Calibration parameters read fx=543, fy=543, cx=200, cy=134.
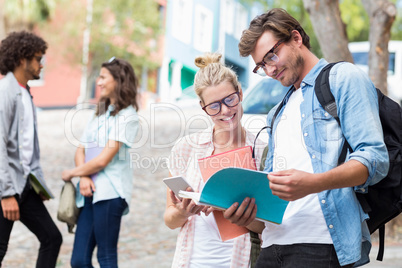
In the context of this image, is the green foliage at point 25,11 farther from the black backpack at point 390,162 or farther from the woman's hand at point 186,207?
the black backpack at point 390,162

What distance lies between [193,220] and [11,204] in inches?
72.2

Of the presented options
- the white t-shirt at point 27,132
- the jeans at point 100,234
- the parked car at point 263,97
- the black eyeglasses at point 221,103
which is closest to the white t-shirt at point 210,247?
the black eyeglasses at point 221,103

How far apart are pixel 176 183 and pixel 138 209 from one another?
282 inches

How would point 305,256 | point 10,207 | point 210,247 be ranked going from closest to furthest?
point 305,256, point 210,247, point 10,207

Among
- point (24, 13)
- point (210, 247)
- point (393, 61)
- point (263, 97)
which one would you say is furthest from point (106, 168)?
point (24, 13)

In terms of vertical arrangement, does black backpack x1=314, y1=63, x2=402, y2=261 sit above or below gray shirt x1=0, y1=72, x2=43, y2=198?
above

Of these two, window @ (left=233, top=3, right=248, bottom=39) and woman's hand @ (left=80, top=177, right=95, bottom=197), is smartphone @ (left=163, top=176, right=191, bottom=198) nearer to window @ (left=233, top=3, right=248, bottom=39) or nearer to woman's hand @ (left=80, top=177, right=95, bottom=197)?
woman's hand @ (left=80, top=177, right=95, bottom=197)

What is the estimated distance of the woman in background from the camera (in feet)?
14.0

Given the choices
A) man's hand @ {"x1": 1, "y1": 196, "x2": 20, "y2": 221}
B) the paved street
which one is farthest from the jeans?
the paved street

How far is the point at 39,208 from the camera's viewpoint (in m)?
4.45

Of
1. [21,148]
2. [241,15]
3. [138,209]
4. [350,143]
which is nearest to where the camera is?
[350,143]

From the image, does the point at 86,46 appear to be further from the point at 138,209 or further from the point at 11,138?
the point at 11,138

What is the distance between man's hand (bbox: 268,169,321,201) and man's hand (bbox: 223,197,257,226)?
0.34 meters

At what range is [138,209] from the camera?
9.59m
